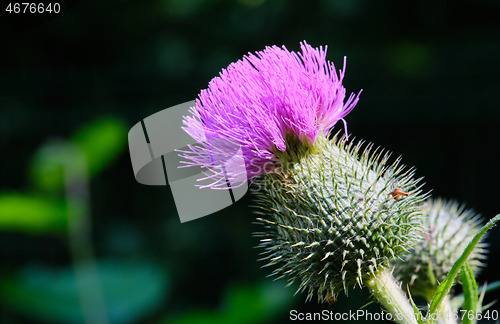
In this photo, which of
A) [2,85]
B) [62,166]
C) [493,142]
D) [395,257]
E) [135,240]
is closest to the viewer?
[395,257]

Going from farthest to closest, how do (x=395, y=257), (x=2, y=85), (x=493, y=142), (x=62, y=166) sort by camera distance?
1. (x=2, y=85)
2. (x=493, y=142)
3. (x=62, y=166)
4. (x=395, y=257)

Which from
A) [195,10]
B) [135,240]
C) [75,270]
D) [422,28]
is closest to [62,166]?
[75,270]

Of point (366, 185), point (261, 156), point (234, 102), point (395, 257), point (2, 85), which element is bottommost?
point (395, 257)

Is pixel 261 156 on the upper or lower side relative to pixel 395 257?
upper

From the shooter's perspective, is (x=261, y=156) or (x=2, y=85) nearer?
(x=261, y=156)

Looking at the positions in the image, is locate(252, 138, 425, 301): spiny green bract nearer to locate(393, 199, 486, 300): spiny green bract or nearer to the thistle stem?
the thistle stem

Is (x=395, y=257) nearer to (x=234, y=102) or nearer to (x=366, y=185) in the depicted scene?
(x=366, y=185)

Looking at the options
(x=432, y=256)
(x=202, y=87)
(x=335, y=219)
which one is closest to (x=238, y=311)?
(x=432, y=256)
